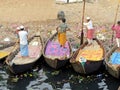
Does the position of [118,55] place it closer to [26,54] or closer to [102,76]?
[102,76]

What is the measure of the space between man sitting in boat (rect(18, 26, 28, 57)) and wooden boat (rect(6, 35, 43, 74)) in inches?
10.8

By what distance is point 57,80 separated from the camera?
17.2 m

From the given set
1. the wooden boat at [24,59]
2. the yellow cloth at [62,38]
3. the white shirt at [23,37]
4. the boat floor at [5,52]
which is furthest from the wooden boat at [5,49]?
the yellow cloth at [62,38]

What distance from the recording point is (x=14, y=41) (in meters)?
20.5

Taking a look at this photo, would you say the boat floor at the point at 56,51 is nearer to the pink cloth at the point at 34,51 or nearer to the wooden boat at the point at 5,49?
the pink cloth at the point at 34,51

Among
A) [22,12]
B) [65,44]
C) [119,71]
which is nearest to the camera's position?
[119,71]

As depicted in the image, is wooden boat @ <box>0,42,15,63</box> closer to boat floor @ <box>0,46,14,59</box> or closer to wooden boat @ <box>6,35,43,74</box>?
boat floor @ <box>0,46,14,59</box>

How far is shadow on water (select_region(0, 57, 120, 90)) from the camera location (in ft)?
54.9

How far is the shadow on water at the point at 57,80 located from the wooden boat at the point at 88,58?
414mm

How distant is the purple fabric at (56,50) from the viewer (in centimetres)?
1823

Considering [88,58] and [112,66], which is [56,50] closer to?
[88,58]

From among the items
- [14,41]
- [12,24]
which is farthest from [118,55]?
[12,24]

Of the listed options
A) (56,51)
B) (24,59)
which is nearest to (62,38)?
(56,51)

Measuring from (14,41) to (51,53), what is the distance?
2.91 meters
